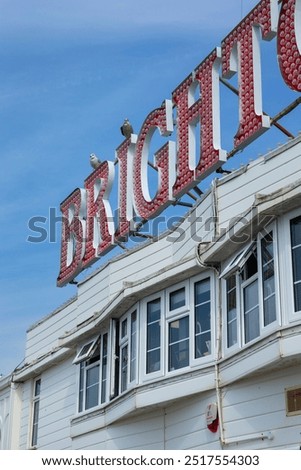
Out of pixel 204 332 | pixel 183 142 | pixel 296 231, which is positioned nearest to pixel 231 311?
→ pixel 204 332

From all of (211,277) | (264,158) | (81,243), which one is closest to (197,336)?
(211,277)

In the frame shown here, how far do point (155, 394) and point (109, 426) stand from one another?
8.43 ft

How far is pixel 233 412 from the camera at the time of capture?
13.5 m

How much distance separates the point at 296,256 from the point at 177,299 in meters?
3.73

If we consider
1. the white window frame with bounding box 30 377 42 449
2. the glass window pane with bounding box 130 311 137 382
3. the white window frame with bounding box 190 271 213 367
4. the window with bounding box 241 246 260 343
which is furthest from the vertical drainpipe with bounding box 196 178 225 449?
the white window frame with bounding box 30 377 42 449

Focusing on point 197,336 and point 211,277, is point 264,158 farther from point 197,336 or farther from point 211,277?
point 197,336

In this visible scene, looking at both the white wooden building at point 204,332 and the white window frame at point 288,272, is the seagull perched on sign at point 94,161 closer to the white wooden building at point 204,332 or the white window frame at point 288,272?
the white wooden building at point 204,332

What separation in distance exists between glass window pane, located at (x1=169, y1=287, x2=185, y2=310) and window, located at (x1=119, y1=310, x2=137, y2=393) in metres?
1.24

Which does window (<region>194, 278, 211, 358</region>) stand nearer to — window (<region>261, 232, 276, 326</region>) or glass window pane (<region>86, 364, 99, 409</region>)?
window (<region>261, 232, 276, 326</region>)

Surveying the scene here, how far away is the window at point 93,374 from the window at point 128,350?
101 cm

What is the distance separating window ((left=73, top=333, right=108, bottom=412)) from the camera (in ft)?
59.6

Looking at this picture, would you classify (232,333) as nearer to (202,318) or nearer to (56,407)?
(202,318)

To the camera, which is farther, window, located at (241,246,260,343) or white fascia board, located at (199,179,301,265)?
window, located at (241,246,260,343)
